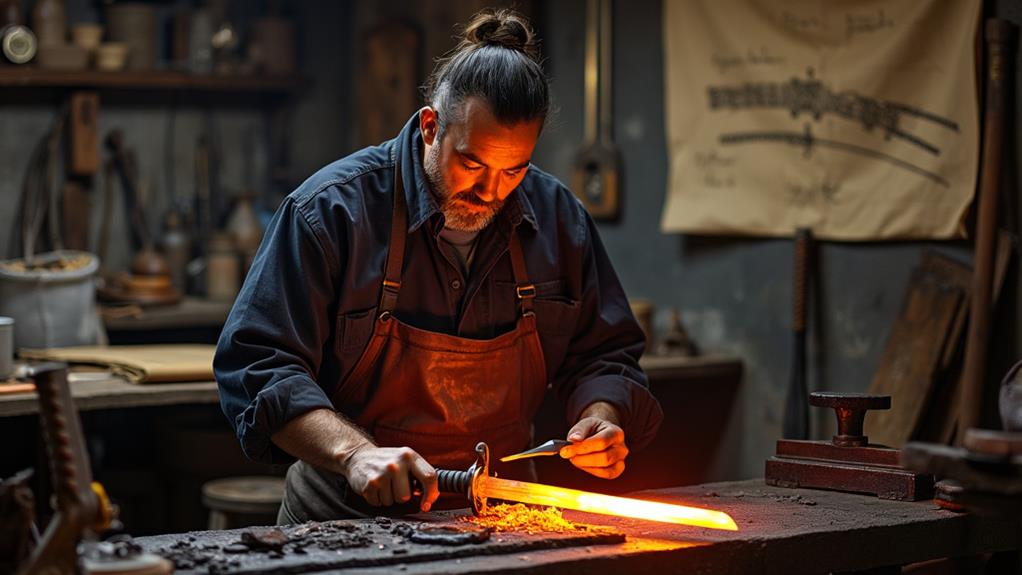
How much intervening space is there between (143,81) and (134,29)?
1.00 ft

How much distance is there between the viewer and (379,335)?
11.9 ft

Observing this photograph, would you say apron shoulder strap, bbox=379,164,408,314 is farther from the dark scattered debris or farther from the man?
the dark scattered debris

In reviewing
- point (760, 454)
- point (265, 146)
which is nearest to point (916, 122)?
point (760, 454)

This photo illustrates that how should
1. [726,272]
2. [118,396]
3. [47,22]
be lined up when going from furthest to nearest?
[47,22]
[726,272]
[118,396]

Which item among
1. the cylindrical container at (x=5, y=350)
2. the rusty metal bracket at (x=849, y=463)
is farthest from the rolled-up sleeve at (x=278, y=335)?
the cylindrical container at (x=5, y=350)

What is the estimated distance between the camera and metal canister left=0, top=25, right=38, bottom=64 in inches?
268

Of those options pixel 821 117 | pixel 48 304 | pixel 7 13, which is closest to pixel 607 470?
pixel 821 117

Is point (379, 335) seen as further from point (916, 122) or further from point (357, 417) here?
point (916, 122)

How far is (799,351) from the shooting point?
18.5 ft

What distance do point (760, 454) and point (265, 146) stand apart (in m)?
3.67

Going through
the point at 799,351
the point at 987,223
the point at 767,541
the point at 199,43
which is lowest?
the point at 767,541

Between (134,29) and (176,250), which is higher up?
(134,29)

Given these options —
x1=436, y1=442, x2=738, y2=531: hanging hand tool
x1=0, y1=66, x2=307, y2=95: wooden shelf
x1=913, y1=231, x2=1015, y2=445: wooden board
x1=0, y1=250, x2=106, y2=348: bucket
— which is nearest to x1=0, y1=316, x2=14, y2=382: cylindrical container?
x1=0, y1=250, x2=106, y2=348: bucket

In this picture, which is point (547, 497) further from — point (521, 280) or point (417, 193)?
point (417, 193)
